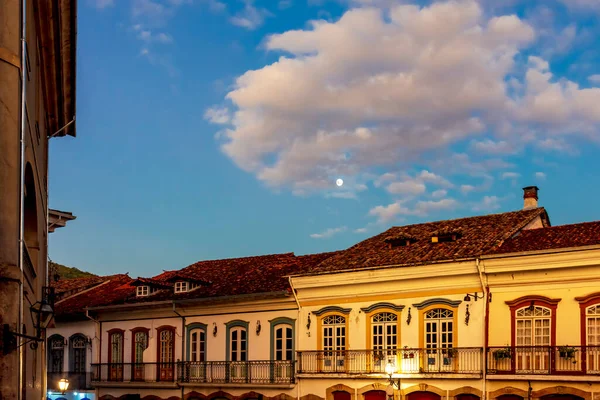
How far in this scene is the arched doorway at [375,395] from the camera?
32562mm

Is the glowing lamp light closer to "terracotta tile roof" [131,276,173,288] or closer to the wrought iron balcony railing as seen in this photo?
the wrought iron balcony railing

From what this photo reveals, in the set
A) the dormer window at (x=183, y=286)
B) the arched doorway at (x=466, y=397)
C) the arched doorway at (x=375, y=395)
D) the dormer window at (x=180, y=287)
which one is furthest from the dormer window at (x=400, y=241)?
the dormer window at (x=180, y=287)

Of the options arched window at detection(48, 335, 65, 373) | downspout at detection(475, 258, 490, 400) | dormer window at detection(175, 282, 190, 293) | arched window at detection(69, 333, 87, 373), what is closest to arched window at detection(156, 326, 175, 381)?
dormer window at detection(175, 282, 190, 293)

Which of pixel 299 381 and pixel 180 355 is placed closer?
pixel 299 381

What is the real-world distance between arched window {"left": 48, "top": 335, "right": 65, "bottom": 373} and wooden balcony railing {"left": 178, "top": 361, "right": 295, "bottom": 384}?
907 centimetres

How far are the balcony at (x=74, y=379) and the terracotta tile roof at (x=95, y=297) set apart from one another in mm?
2807

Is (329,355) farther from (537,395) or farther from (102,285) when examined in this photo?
(102,285)

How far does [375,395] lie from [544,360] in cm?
722

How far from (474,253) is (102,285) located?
26093 mm

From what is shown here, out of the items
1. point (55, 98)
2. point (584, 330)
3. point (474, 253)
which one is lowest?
point (584, 330)

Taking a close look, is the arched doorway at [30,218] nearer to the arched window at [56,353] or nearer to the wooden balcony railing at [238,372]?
the wooden balcony railing at [238,372]

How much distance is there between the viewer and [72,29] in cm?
1614

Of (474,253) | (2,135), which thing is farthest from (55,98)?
(474,253)

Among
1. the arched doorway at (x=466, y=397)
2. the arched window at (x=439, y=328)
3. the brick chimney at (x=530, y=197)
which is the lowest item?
the arched doorway at (x=466, y=397)
